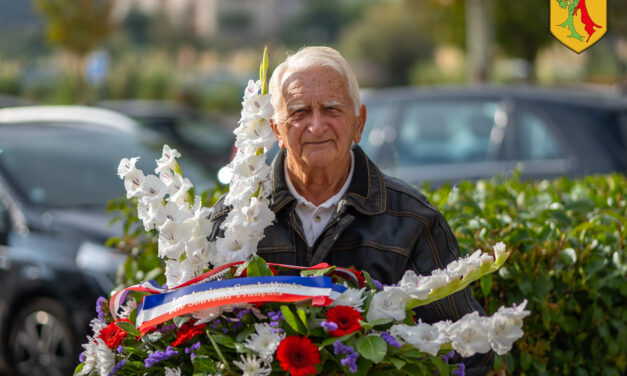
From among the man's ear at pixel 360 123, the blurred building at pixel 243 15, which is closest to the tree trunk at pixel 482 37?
the man's ear at pixel 360 123

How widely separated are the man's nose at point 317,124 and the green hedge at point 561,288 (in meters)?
0.76

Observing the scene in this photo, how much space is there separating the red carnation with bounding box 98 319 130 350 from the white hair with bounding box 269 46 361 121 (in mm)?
795

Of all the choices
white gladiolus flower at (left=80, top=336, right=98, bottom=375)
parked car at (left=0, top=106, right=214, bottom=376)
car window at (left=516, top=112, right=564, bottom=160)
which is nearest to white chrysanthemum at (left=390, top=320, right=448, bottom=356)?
white gladiolus flower at (left=80, top=336, right=98, bottom=375)

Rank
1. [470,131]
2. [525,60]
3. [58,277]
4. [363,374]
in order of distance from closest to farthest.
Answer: [363,374]
[58,277]
[470,131]
[525,60]

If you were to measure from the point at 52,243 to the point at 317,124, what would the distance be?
3163mm

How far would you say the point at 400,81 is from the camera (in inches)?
1646

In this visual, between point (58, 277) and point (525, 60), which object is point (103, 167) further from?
point (525, 60)

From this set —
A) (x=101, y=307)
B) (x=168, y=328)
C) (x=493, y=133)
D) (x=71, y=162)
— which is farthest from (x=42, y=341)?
(x=493, y=133)

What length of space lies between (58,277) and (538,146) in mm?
3360

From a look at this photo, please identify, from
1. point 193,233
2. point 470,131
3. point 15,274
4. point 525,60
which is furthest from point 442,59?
point 193,233

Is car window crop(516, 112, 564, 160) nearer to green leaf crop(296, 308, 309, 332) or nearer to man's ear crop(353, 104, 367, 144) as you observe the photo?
man's ear crop(353, 104, 367, 144)

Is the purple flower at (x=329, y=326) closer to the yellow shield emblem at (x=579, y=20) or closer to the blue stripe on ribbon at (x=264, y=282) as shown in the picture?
the blue stripe on ribbon at (x=264, y=282)

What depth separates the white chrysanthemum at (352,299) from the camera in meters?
2.11

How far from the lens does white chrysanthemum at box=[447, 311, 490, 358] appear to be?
80.7 inches
